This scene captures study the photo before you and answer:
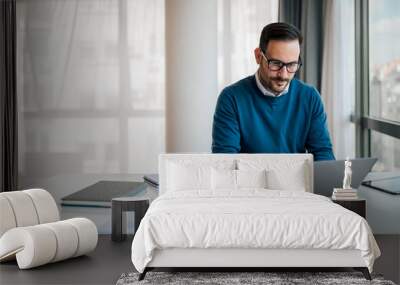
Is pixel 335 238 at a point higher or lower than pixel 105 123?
lower

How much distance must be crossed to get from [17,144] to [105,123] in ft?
3.20

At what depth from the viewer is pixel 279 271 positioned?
4438mm

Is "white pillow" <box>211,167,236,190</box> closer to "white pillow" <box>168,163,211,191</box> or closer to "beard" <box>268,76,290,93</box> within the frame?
"white pillow" <box>168,163,211,191</box>

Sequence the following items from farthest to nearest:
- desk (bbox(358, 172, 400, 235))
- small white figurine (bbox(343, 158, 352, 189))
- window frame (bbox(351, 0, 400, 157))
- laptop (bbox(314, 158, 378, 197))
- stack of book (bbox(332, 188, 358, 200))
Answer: window frame (bbox(351, 0, 400, 157)) < desk (bbox(358, 172, 400, 235)) < laptop (bbox(314, 158, 378, 197)) < small white figurine (bbox(343, 158, 352, 189)) < stack of book (bbox(332, 188, 358, 200))

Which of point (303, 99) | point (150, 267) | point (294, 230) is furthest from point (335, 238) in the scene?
point (303, 99)

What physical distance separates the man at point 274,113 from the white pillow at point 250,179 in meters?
0.60

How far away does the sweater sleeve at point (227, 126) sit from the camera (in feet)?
19.2

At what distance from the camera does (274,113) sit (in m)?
A: 5.85

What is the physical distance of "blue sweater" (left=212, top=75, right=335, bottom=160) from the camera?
19.2 feet

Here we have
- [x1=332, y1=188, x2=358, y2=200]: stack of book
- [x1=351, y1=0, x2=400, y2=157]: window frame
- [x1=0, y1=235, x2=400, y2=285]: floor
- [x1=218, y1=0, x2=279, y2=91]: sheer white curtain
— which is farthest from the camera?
[x1=218, y1=0, x2=279, y2=91]: sheer white curtain

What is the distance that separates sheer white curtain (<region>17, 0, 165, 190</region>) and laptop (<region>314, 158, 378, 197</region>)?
125 inches

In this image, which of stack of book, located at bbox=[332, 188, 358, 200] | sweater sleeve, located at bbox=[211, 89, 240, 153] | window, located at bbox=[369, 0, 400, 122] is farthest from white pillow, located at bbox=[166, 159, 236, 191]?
window, located at bbox=[369, 0, 400, 122]

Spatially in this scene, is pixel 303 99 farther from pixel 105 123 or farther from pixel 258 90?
pixel 105 123

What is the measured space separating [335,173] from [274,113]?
0.66m
